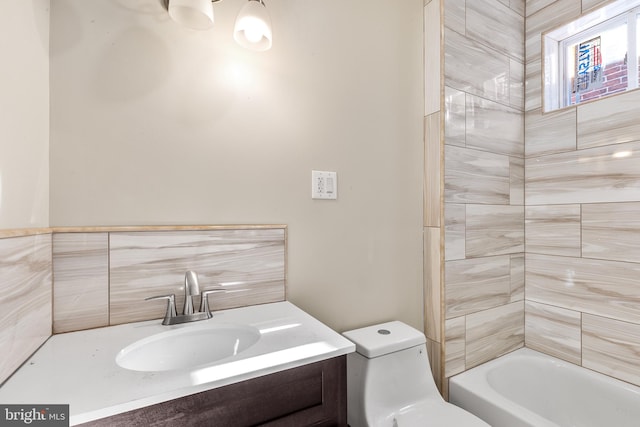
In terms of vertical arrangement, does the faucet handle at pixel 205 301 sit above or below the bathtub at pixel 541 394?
above

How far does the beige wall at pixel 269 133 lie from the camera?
98 centimetres

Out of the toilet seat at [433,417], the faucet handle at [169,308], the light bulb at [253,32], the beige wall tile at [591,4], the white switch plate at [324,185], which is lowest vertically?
the toilet seat at [433,417]

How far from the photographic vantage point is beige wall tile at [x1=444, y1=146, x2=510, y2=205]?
1570 millimetres

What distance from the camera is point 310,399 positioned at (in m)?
0.78

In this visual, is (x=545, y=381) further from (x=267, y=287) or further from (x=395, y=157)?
Answer: (x=267, y=287)

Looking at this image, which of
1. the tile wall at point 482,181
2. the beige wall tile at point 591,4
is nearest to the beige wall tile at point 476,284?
the tile wall at point 482,181

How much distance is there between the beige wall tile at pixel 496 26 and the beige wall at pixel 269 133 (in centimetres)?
30

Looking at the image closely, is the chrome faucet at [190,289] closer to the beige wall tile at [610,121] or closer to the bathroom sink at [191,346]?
the bathroom sink at [191,346]

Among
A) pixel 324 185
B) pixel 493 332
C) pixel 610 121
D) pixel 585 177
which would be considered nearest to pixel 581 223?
pixel 585 177

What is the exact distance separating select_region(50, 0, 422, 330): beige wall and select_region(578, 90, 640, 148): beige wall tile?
86cm

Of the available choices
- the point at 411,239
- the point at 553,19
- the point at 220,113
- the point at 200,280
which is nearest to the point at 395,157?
the point at 411,239

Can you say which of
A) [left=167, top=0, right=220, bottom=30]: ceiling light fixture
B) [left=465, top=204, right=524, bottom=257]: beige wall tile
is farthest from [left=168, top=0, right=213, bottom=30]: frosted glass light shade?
[left=465, top=204, right=524, bottom=257]: beige wall tile

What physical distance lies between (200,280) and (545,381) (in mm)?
1863

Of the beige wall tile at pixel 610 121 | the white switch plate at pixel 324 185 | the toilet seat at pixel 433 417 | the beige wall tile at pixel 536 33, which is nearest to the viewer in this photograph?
the toilet seat at pixel 433 417
